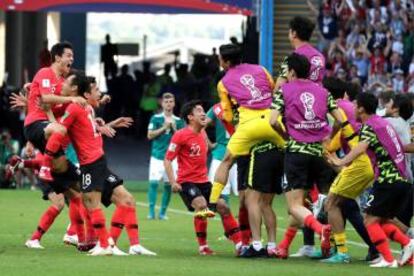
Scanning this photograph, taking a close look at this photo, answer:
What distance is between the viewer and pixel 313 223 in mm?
15961

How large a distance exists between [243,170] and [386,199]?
1834 millimetres

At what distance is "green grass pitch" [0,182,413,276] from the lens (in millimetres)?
15078

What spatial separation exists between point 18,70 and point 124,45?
4.66 m

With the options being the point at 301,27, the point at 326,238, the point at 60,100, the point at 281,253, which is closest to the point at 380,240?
the point at 326,238

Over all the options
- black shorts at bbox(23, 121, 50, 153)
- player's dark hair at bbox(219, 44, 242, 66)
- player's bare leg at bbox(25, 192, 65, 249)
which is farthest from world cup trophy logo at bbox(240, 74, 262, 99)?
player's bare leg at bbox(25, 192, 65, 249)

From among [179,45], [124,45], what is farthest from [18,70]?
[179,45]

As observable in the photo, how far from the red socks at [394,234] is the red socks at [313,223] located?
74cm

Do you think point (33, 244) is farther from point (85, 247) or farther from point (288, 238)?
point (288, 238)

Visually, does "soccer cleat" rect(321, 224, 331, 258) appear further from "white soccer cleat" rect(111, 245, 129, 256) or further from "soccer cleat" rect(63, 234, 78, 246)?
"soccer cleat" rect(63, 234, 78, 246)

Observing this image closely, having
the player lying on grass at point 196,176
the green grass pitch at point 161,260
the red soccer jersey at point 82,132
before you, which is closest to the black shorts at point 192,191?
the player lying on grass at point 196,176

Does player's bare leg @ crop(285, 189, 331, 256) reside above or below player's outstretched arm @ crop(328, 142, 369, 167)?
below

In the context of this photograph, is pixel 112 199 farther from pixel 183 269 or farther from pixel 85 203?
pixel 183 269

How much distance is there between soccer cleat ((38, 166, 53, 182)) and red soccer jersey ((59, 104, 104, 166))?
88cm

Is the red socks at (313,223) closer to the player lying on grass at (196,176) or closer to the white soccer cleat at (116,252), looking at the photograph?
the player lying on grass at (196,176)
